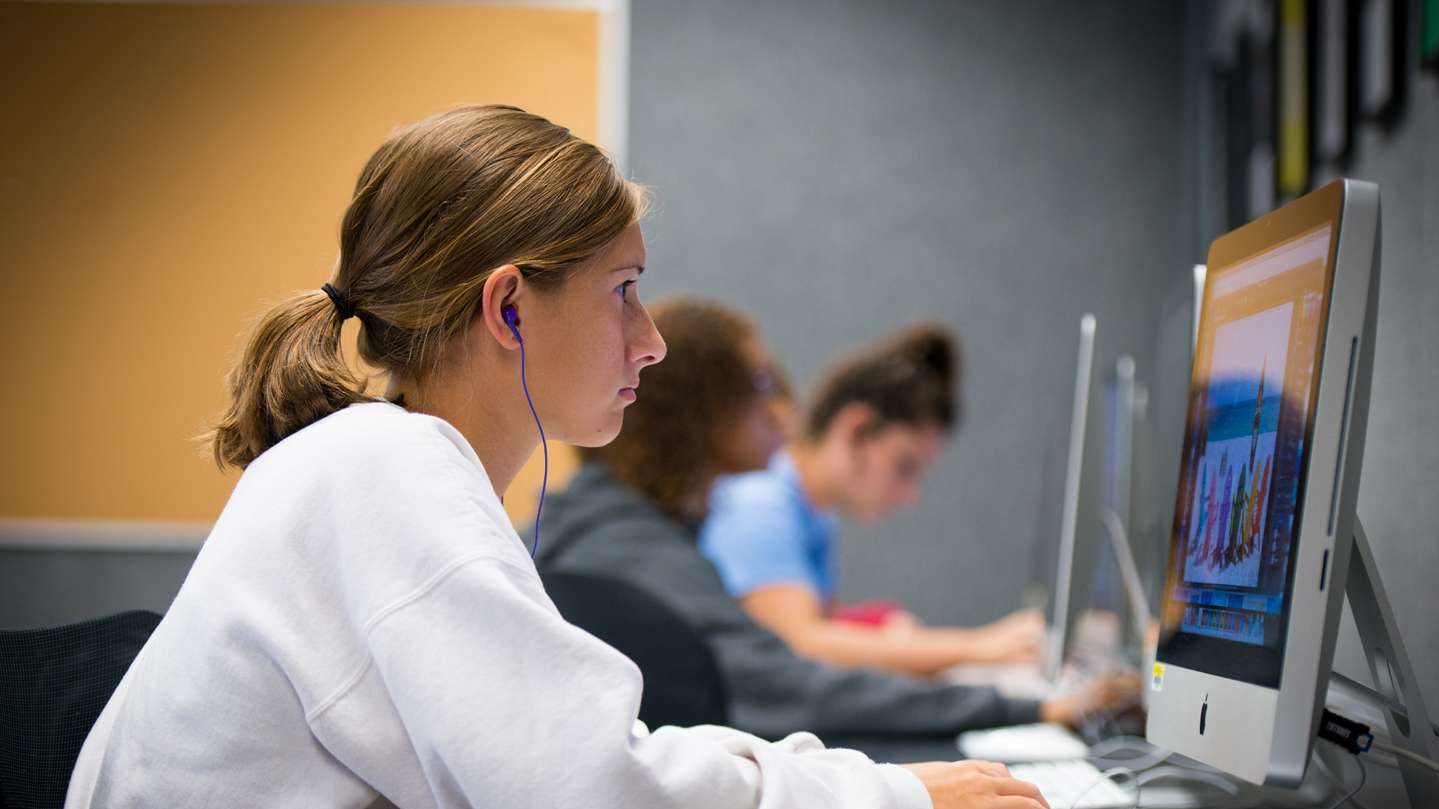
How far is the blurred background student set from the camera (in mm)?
1849

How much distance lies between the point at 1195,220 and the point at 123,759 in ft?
10.9

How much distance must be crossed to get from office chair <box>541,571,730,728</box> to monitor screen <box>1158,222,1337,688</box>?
0.52m

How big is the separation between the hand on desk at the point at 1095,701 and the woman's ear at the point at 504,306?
1.25m

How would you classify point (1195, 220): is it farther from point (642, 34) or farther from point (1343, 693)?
point (1343, 693)

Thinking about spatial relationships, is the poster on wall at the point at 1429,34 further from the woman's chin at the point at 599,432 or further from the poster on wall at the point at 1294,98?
the woman's chin at the point at 599,432

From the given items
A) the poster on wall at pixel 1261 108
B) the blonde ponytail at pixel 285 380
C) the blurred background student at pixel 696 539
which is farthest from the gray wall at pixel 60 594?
the poster on wall at pixel 1261 108

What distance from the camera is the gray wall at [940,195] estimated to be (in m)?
3.62

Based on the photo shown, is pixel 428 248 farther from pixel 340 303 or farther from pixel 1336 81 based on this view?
pixel 1336 81

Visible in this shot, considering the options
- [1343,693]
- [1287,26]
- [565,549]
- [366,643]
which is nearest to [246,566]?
[366,643]

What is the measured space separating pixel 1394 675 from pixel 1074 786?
0.33 metres

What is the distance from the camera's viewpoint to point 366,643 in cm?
71

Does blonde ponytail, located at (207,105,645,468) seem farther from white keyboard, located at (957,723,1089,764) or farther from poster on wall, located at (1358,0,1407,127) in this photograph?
poster on wall, located at (1358,0,1407,127)

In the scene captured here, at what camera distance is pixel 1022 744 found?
5.85 ft

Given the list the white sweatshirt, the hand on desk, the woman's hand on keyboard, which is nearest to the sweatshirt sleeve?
the white sweatshirt
